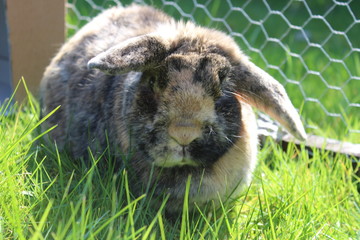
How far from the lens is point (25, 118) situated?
8.42 ft

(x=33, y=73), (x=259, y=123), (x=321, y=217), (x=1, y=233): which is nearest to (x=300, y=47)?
(x=259, y=123)

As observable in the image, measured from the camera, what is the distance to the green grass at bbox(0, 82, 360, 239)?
1.56 meters

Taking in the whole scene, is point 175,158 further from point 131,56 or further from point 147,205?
point 131,56

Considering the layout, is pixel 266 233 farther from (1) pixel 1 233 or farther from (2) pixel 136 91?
(1) pixel 1 233

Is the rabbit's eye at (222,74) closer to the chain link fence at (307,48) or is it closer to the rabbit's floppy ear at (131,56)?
the rabbit's floppy ear at (131,56)

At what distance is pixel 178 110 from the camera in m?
1.70

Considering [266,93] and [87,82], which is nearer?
[266,93]

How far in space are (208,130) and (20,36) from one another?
139 cm

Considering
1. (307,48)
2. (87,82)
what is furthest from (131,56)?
(307,48)

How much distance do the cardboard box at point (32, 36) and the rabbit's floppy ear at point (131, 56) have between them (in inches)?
→ 43.6

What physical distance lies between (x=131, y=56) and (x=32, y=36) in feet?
4.01

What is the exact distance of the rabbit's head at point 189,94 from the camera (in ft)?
5.61

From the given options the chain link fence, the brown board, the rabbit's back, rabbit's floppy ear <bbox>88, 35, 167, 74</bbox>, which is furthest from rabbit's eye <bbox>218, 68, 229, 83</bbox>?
the brown board

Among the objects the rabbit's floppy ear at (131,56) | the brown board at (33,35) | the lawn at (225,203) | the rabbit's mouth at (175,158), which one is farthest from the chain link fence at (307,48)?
the rabbit's mouth at (175,158)
